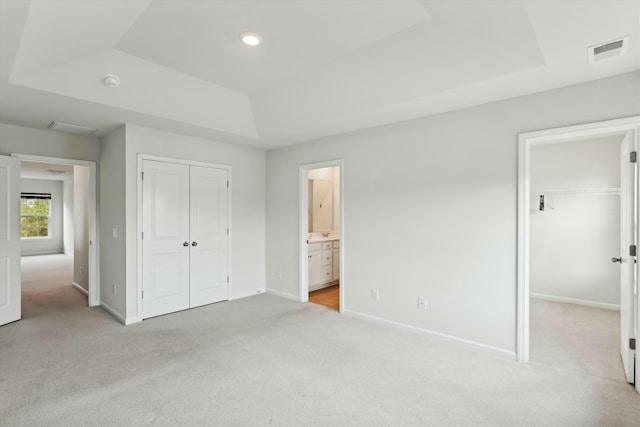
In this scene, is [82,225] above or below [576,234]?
above

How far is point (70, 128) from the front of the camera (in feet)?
13.0

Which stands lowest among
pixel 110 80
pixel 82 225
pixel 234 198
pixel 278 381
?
pixel 278 381

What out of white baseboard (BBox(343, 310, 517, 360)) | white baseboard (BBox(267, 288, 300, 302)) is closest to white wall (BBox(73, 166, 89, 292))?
white baseboard (BBox(267, 288, 300, 302))

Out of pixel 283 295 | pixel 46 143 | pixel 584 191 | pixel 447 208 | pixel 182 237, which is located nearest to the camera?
pixel 447 208

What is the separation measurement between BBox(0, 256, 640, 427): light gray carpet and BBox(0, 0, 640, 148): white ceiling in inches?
93.1

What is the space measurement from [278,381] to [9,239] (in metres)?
3.77

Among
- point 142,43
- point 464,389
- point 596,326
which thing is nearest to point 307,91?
point 142,43

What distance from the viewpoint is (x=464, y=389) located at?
2422 mm

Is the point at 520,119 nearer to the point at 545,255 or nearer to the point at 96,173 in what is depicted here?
the point at 545,255

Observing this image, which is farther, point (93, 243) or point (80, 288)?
point (80, 288)

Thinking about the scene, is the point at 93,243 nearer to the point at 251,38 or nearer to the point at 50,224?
the point at 251,38

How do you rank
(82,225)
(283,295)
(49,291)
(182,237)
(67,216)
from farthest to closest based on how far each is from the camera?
(67,216), (49,291), (82,225), (283,295), (182,237)

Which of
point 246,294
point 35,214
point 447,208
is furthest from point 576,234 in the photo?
point 35,214

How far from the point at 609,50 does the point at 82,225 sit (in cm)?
660
